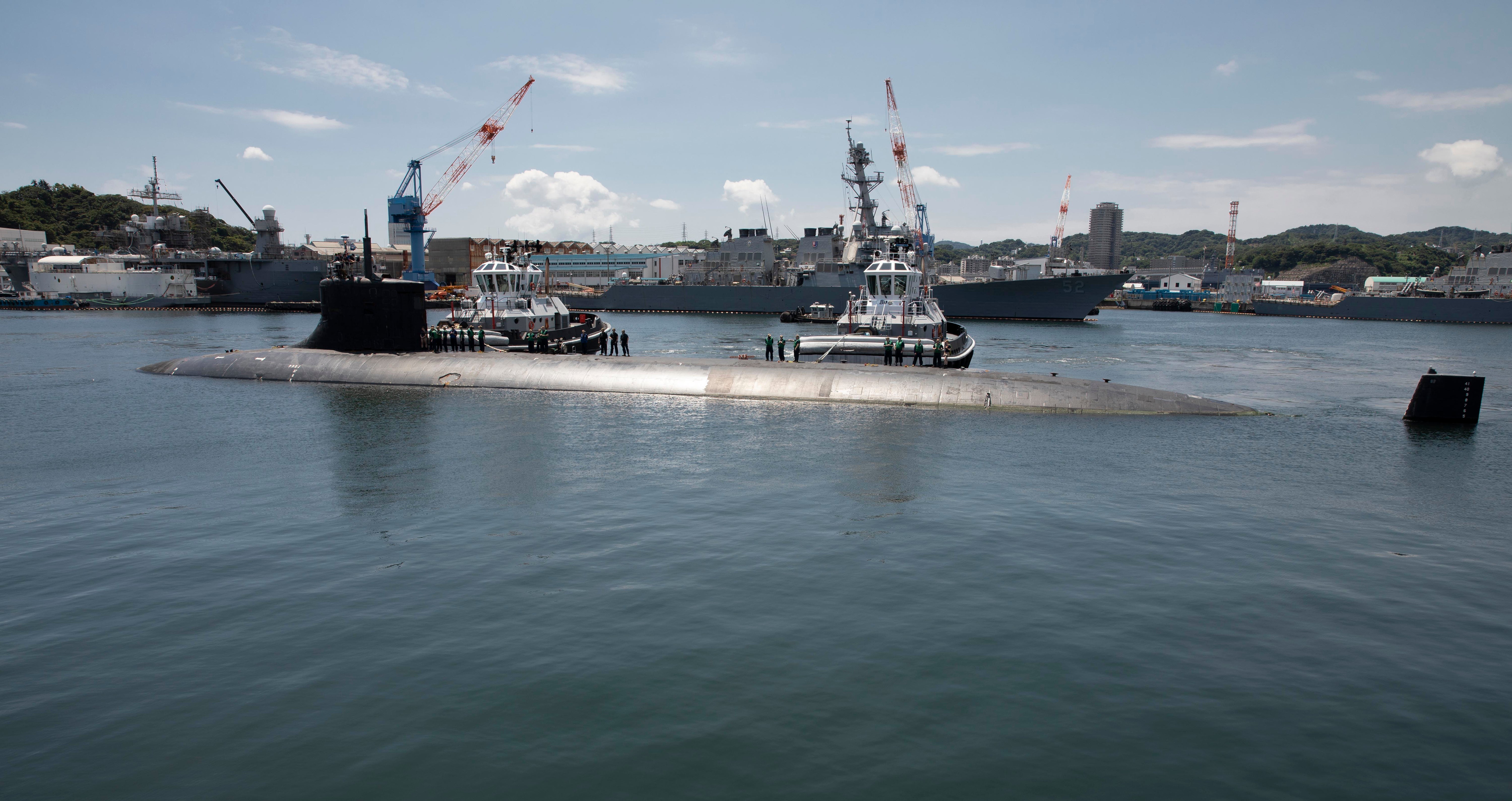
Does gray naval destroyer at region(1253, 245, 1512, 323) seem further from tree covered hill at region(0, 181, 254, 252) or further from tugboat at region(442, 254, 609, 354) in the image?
tree covered hill at region(0, 181, 254, 252)

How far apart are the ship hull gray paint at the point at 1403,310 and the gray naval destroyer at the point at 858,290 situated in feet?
136

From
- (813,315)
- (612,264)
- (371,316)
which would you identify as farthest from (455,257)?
(371,316)

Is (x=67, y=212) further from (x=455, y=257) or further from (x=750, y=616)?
(x=750, y=616)

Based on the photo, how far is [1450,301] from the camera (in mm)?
93875

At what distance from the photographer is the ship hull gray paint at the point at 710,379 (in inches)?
992

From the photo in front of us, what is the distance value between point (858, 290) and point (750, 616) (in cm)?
7871

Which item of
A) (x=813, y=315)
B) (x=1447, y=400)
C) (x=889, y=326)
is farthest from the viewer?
(x=813, y=315)

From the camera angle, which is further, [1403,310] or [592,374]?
[1403,310]

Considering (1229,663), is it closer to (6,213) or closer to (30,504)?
(30,504)

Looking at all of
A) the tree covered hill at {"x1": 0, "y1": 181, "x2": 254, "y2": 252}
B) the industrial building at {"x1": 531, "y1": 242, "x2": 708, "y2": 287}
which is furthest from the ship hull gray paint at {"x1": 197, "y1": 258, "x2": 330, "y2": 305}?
the industrial building at {"x1": 531, "y1": 242, "x2": 708, "y2": 287}

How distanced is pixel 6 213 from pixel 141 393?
12940 cm

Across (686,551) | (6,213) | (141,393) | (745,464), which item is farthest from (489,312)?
(6,213)

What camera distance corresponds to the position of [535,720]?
24.5ft

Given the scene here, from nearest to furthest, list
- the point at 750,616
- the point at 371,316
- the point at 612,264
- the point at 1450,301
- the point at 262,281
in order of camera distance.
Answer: the point at 750,616 < the point at 371,316 < the point at 1450,301 < the point at 262,281 < the point at 612,264
